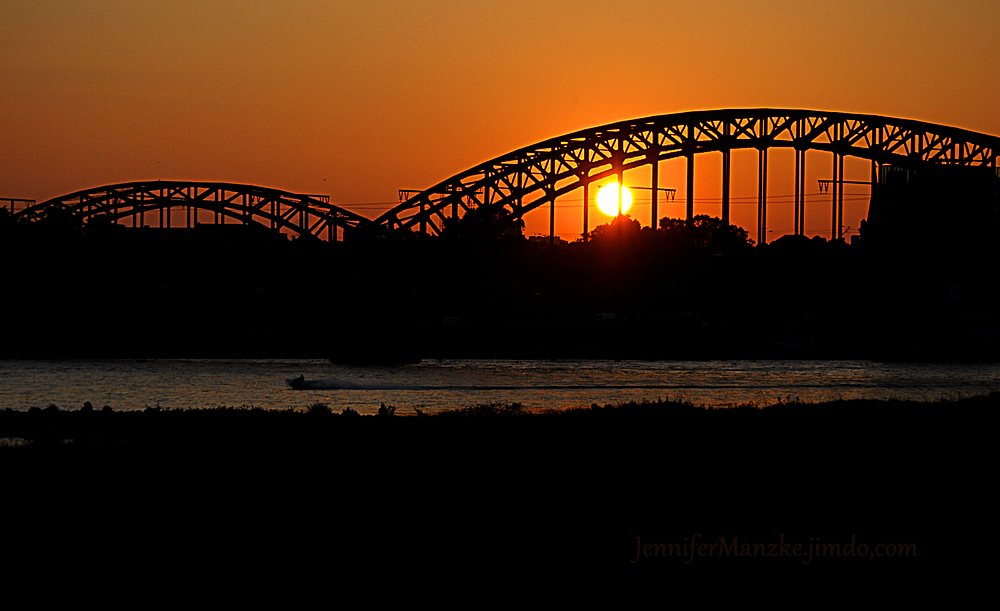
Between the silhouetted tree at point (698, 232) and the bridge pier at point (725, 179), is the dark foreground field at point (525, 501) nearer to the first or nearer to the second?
the bridge pier at point (725, 179)

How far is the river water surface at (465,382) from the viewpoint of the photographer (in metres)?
44.0

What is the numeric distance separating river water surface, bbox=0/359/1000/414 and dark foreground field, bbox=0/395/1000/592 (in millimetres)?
16592

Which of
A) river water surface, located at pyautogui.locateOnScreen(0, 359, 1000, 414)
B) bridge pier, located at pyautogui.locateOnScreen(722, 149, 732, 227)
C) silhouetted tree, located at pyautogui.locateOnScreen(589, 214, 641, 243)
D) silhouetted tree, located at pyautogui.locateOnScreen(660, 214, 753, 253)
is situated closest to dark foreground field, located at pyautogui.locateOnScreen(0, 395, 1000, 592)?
river water surface, located at pyautogui.locateOnScreen(0, 359, 1000, 414)

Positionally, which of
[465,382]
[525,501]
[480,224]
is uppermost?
[480,224]

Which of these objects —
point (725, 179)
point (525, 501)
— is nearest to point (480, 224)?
point (725, 179)

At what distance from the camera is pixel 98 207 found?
106m

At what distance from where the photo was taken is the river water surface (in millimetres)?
44031

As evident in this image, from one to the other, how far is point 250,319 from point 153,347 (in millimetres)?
9781

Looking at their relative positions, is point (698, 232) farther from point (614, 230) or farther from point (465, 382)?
point (465, 382)

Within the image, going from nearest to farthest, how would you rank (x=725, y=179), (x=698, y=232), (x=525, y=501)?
1. (x=525, y=501)
2. (x=725, y=179)
3. (x=698, y=232)

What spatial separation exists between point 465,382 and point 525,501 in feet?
137

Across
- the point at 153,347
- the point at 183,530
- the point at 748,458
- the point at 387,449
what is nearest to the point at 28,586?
the point at 183,530

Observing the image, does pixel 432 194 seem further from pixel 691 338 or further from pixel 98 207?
pixel 98 207

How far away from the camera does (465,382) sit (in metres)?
56.4
